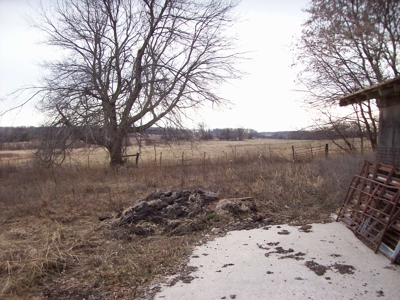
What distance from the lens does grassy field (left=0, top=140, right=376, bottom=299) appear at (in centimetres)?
412

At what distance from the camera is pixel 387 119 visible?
553cm

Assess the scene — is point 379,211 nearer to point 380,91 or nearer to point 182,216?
point 380,91

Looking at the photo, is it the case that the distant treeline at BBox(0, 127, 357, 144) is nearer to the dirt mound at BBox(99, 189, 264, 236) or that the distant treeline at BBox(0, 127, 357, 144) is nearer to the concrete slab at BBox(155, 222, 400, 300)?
the dirt mound at BBox(99, 189, 264, 236)

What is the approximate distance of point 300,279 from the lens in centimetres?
396

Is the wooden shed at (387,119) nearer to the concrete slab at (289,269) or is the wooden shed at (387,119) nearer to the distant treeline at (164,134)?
the concrete slab at (289,269)

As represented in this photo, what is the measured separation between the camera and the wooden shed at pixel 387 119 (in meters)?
5.05

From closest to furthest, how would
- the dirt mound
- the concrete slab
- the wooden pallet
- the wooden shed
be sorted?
the concrete slab < the wooden pallet < the wooden shed < the dirt mound

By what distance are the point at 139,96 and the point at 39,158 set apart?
5751 mm

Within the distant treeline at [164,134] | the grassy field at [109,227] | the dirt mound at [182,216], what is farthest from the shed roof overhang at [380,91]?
the distant treeline at [164,134]

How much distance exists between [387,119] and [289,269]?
327cm

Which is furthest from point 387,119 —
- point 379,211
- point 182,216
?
point 182,216

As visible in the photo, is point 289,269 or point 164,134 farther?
Answer: point 164,134

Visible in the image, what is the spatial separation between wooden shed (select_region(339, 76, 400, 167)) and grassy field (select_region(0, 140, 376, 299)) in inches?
74.5

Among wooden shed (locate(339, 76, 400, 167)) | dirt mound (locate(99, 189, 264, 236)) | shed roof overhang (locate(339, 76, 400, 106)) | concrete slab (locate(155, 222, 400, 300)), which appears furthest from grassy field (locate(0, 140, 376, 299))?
shed roof overhang (locate(339, 76, 400, 106))
